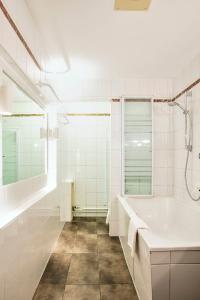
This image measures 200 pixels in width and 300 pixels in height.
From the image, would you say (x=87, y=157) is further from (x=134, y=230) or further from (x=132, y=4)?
(x=132, y=4)

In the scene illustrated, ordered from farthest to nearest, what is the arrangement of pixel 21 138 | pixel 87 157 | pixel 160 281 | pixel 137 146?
1. pixel 87 157
2. pixel 137 146
3. pixel 21 138
4. pixel 160 281

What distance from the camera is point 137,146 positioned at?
344 cm

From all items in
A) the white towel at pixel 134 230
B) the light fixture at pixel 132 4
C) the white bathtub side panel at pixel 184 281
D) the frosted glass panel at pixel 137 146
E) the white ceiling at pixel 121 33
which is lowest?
the white bathtub side panel at pixel 184 281

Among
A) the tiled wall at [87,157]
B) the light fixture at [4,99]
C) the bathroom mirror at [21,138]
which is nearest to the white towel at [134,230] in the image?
the bathroom mirror at [21,138]

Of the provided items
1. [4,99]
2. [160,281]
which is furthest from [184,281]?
[4,99]

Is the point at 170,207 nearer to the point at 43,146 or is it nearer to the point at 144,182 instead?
the point at 144,182

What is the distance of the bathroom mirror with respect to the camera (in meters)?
1.58

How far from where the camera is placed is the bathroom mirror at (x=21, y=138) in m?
1.58

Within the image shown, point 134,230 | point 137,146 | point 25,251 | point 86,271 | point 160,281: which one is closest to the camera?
point 160,281

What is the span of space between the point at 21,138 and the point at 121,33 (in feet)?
4.55

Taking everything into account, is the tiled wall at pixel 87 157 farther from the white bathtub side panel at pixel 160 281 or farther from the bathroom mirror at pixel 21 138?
the white bathtub side panel at pixel 160 281

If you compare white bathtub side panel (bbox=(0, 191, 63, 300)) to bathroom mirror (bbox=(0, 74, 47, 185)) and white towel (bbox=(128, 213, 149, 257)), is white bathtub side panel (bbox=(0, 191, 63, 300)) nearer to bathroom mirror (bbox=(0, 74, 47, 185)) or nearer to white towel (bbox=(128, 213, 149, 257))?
bathroom mirror (bbox=(0, 74, 47, 185))

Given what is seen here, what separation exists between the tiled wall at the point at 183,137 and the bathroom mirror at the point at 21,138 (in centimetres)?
183

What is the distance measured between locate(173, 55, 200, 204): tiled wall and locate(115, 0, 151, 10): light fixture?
1.19 m
